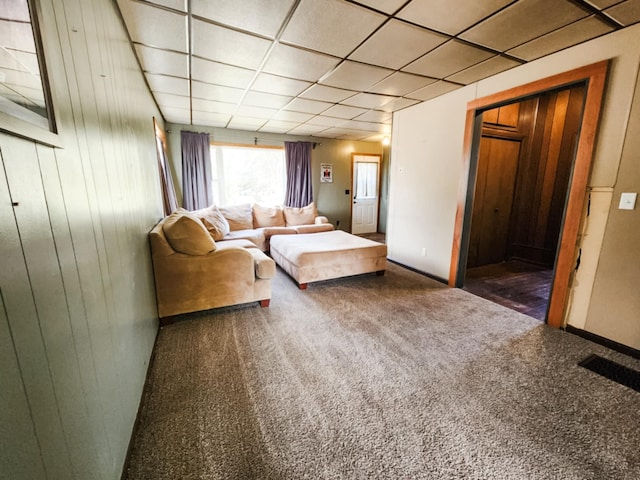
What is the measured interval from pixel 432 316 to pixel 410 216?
1764 mm

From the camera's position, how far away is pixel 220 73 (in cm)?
265

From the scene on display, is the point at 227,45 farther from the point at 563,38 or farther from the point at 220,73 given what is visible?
A: the point at 563,38

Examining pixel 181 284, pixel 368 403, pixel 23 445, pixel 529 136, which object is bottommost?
pixel 368 403

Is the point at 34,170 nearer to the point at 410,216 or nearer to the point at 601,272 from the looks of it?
the point at 601,272

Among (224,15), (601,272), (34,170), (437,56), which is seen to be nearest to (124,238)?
(34,170)

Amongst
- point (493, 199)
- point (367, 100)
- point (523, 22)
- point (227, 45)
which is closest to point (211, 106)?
point (227, 45)

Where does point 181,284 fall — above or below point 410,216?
below

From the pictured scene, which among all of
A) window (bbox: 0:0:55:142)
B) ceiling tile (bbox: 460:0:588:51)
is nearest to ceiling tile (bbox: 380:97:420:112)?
ceiling tile (bbox: 460:0:588:51)

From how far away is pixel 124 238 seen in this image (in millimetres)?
1484

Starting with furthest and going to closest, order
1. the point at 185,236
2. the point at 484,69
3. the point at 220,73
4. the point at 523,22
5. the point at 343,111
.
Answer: the point at 343,111
the point at 220,73
the point at 484,69
the point at 185,236
the point at 523,22

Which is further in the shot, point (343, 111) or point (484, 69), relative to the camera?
point (343, 111)

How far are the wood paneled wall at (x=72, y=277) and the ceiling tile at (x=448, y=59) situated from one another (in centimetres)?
232

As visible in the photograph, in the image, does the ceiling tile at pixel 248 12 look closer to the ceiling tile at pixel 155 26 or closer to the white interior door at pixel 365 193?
the ceiling tile at pixel 155 26

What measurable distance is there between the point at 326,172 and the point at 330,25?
4479 mm
